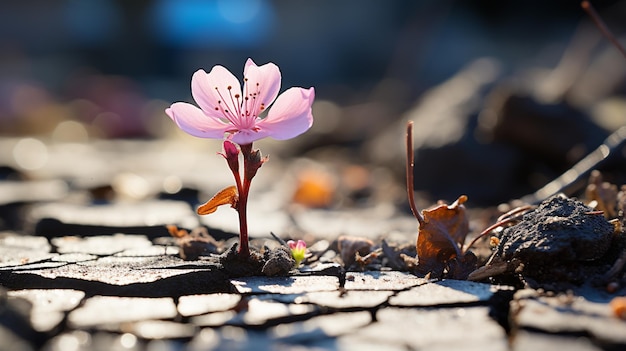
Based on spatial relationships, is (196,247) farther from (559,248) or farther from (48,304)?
(559,248)

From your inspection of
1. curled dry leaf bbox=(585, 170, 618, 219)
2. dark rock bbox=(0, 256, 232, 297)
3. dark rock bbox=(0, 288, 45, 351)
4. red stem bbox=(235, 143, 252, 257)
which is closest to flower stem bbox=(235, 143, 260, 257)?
red stem bbox=(235, 143, 252, 257)

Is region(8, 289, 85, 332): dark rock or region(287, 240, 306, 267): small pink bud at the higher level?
region(287, 240, 306, 267): small pink bud

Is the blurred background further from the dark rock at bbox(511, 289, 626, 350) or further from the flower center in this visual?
the flower center

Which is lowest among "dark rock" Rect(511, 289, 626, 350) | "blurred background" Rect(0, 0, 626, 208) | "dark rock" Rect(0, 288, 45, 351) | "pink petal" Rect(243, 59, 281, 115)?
"dark rock" Rect(0, 288, 45, 351)

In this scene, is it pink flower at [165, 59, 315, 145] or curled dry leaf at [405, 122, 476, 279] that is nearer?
pink flower at [165, 59, 315, 145]

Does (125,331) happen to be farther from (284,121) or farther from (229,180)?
(229,180)

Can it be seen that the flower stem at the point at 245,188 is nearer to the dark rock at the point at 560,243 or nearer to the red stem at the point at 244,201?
the red stem at the point at 244,201
